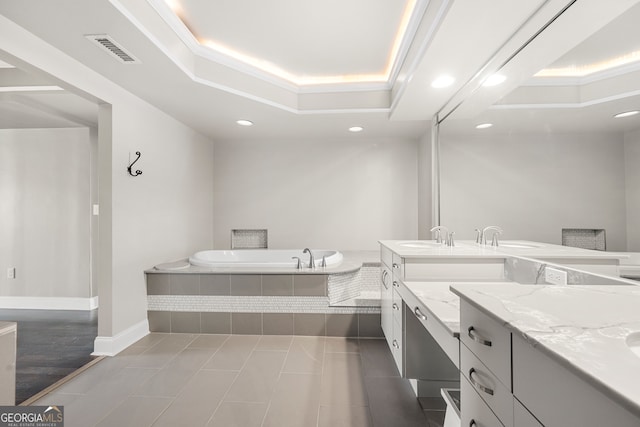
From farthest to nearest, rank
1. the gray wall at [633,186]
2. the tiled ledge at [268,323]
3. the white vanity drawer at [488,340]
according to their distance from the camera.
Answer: the tiled ledge at [268,323] → the gray wall at [633,186] → the white vanity drawer at [488,340]

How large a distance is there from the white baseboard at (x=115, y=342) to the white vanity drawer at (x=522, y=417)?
2.73 meters

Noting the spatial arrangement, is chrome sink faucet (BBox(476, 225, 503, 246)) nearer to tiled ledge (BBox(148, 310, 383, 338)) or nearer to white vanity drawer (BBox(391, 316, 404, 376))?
white vanity drawer (BBox(391, 316, 404, 376))

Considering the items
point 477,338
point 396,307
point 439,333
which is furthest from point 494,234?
point 477,338

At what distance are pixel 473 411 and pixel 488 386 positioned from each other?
0.49ft

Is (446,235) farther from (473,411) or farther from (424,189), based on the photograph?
(473,411)

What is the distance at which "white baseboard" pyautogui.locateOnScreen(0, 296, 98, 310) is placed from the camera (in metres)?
3.31

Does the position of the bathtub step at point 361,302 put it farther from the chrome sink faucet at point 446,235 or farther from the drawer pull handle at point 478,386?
the drawer pull handle at point 478,386

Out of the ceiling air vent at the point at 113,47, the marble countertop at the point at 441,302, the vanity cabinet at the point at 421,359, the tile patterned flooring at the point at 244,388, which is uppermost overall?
the ceiling air vent at the point at 113,47

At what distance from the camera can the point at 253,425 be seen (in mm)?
1509

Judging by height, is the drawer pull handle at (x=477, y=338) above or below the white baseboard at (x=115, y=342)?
above

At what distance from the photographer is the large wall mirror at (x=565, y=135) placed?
3.61ft

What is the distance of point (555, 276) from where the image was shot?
4.17 feet

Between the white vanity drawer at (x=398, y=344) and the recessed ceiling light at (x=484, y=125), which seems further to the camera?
the recessed ceiling light at (x=484, y=125)

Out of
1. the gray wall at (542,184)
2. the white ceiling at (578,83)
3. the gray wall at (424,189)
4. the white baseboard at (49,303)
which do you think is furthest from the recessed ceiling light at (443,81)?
the white baseboard at (49,303)
